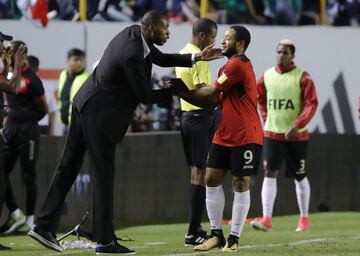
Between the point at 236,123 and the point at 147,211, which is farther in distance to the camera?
the point at 147,211

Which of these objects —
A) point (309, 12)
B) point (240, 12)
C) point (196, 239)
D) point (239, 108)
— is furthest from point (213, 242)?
point (309, 12)

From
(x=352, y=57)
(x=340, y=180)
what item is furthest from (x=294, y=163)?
(x=352, y=57)

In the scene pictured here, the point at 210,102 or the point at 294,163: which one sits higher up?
the point at 210,102

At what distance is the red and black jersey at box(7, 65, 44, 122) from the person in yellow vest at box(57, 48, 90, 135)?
218cm

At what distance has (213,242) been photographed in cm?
1163

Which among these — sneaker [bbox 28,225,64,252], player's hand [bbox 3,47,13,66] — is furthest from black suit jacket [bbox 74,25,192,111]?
sneaker [bbox 28,225,64,252]

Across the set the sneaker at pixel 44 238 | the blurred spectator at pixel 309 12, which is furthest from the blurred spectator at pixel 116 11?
the sneaker at pixel 44 238

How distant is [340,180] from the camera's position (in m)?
18.3

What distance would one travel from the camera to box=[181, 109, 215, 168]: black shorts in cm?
1252

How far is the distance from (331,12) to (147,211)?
5001mm

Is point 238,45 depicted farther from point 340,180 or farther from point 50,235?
point 340,180

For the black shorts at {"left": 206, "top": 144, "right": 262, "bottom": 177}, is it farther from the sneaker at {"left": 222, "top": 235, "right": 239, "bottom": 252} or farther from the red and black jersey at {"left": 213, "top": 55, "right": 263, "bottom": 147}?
the sneaker at {"left": 222, "top": 235, "right": 239, "bottom": 252}

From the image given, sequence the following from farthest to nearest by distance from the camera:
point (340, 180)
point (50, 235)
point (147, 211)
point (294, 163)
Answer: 1. point (340, 180)
2. point (147, 211)
3. point (294, 163)
4. point (50, 235)

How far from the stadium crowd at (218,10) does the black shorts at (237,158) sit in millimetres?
7228
